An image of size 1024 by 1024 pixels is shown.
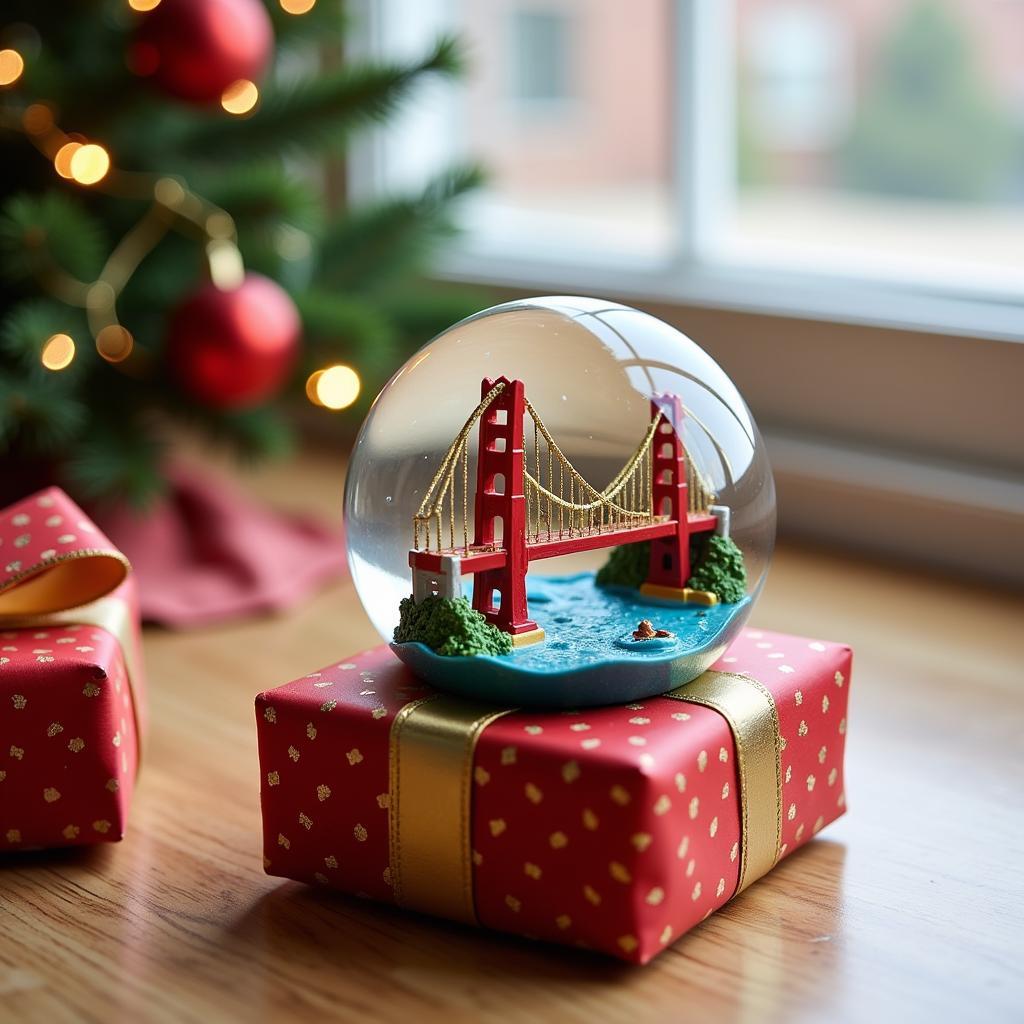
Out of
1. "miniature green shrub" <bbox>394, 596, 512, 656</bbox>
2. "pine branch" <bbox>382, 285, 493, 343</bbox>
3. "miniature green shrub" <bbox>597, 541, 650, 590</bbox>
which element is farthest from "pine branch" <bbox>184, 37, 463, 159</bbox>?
"miniature green shrub" <bbox>394, 596, 512, 656</bbox>

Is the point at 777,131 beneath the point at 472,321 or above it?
above

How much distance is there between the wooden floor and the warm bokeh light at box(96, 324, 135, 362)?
52 centimetres

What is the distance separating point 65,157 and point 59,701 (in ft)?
2.79

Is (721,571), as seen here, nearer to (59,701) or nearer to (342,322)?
(59,701)

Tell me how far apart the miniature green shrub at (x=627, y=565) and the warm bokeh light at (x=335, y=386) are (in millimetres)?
766

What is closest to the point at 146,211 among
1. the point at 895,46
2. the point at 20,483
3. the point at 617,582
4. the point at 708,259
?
the point at 20,483

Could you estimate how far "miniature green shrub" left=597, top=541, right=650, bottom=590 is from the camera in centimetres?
114

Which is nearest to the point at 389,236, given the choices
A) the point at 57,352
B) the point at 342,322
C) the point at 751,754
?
the point at 342,322

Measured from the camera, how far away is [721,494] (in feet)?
3.58

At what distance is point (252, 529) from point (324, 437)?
730 mm

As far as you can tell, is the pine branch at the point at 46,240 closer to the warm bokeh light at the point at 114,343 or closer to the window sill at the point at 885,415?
the warm bokeh light at the point at 114,343

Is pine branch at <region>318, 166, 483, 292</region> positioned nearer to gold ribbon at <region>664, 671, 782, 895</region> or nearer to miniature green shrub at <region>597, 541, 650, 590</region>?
miniature green shrub at <region>597, 541, 650, 590</region>

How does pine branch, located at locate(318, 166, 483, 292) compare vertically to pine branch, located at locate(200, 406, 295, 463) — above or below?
above

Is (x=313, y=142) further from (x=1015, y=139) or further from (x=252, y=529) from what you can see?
(x=1015, y=139)
